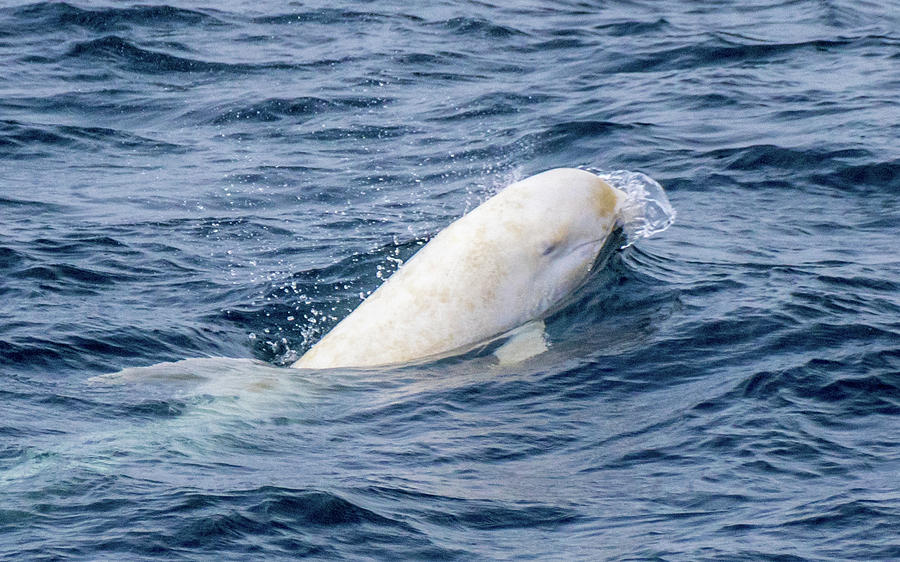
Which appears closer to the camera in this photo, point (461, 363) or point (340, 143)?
point (461, 363)

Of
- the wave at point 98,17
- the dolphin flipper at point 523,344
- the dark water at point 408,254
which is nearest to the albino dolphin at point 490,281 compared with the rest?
the dolphin flipper at point 523,344

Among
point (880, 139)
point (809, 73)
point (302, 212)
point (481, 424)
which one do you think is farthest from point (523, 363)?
point (809, 73)

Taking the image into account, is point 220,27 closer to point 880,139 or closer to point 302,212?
point 302,212

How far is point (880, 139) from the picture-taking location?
1642 cm

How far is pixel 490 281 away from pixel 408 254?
7.88ft

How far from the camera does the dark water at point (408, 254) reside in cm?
849

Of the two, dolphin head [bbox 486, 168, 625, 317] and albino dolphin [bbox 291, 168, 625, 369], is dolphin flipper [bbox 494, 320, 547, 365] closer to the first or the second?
albino dolphin [bbox 291, 168, 625, 369]

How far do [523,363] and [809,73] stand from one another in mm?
10173

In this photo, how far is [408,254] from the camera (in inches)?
559

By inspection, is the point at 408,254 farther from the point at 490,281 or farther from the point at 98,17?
the point at 98,17

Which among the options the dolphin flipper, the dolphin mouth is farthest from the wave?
the dolphin flipper

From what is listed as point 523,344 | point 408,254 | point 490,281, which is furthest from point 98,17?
point 523,344

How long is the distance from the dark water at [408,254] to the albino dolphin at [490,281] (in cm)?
34

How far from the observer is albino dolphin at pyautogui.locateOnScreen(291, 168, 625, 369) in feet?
38.1
